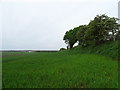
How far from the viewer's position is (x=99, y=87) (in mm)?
3707

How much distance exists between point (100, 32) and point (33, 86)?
658 inches

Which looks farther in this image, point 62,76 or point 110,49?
point 110,49

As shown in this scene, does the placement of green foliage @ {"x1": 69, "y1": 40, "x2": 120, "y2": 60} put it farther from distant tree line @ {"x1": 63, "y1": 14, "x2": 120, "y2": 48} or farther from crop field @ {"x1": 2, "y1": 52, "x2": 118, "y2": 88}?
crop field @ {"x1": 2, "y1": 52, "x2": 118, "y2": 88}

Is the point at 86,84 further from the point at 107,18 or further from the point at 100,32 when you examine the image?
the point at 107,18

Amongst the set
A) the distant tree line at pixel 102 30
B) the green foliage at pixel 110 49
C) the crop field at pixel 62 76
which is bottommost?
the crop field at pixel 62 76

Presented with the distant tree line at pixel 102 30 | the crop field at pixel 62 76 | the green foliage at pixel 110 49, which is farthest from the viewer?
the distant tree line at pixel 102 30

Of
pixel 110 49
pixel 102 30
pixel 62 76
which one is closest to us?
pixel 62 76

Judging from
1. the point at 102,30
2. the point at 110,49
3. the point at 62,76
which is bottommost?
the point at 62,76

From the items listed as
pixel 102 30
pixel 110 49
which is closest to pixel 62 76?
pixel 110 49

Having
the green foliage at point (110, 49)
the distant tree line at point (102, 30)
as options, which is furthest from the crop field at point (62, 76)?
the distant tree line at point (102, 30)

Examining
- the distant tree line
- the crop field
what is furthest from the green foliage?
the crop field

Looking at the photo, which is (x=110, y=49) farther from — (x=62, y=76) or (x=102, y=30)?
(x=62, y=76)

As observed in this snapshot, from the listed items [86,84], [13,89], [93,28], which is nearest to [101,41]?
[93,28]

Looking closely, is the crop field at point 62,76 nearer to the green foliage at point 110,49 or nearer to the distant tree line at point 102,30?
the green foliage at point 110,49
